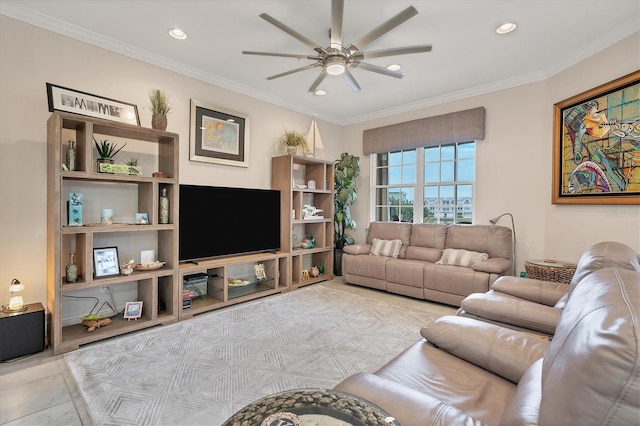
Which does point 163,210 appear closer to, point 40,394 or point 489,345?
point 40,394

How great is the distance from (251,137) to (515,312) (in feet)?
12.0

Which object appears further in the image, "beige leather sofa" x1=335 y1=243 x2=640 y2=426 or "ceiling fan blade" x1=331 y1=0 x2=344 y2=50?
"ceiling fan blade" x1=331 y1=0 x2=344 y2=50

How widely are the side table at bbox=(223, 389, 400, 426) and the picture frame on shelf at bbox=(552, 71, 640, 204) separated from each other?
3.27 meters

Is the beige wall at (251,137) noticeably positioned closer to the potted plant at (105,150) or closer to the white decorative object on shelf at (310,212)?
the potted plant at (105,150)

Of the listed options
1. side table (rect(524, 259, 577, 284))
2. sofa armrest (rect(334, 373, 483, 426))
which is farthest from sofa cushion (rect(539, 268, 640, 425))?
side table (rect(524, 259, 577, 284))

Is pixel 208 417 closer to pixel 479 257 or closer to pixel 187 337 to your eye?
pixel 187 337

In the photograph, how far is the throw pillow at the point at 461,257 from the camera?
3732 mm

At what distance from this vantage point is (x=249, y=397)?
1.88 m

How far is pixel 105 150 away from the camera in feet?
9.12

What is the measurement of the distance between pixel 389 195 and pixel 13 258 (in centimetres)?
477

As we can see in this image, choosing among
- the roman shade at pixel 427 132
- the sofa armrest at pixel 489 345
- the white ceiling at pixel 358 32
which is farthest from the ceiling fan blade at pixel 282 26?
the roman shade at pixel 427 132

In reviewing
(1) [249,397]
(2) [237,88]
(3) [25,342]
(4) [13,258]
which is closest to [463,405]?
(1) [249,397]

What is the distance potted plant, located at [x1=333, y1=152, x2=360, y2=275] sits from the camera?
5098 millimetres

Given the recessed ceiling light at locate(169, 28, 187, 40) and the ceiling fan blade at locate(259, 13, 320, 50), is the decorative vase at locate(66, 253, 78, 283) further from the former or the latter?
the ceiling fan blade at locate(259, 13, 320, 50)
